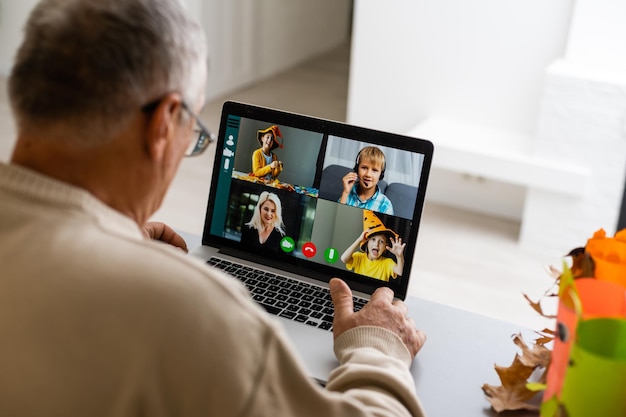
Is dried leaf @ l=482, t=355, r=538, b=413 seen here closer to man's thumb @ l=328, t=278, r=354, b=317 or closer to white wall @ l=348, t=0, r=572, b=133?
man's thumb @ l=328, t=278, r=354, b=317

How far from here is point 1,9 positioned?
4.81 meters

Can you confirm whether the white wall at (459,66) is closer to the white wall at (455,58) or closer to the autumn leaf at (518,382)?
the white wall at (455,58)

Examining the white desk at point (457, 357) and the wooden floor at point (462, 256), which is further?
the wooden floor at point (462, 256)

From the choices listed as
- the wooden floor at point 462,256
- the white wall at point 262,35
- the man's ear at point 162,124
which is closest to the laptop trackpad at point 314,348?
the man's ear at point 162,124

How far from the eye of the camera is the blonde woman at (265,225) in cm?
150

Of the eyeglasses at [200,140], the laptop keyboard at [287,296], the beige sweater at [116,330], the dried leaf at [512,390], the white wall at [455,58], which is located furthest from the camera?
the white wall at [455,58]

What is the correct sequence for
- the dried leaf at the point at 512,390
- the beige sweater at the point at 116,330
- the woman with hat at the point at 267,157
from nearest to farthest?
the beige sweater at the point at 116,330 < the dried leaf at the point at 512,390 < the woman with hat at the point at 267,157

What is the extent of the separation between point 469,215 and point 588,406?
2671mm

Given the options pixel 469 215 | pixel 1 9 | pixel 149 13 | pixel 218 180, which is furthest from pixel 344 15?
pixel 149 13

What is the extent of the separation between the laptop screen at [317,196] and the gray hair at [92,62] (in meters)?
0.65

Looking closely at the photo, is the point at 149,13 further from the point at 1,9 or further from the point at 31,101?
the point at 1,9

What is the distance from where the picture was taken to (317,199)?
4.82 feet

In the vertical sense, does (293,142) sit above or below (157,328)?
above

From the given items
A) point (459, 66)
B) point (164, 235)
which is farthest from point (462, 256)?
point (164, 235)
